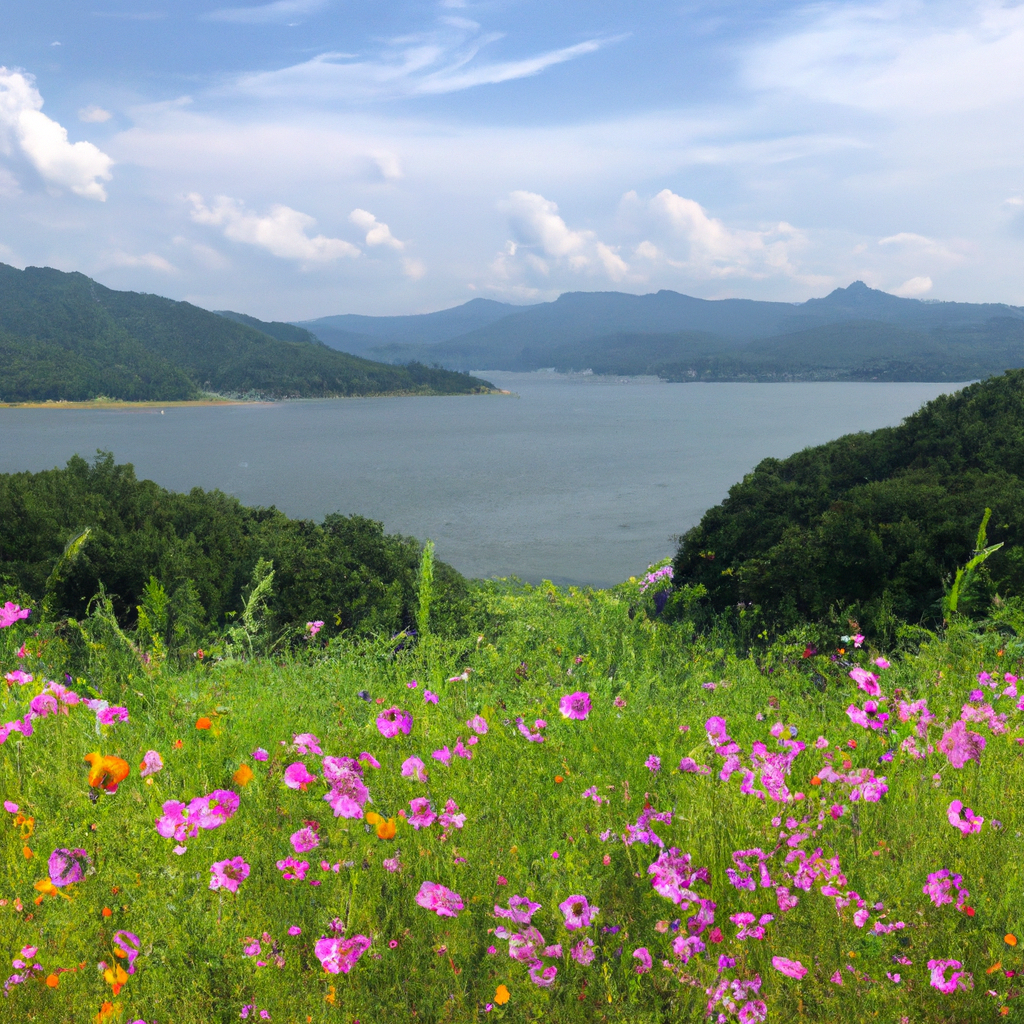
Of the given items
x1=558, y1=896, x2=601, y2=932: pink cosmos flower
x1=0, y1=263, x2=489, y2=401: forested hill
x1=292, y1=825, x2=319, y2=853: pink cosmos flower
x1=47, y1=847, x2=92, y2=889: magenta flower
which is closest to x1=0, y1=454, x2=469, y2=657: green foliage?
x1=47, y1=847, x2=92, y2=889: magenta flower

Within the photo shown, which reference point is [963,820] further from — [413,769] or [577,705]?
[413,769]

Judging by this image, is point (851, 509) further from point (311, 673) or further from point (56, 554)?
point (56, 554)

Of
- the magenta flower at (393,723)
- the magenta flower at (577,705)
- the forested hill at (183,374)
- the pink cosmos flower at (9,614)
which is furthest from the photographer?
the forested hill at (183,374)

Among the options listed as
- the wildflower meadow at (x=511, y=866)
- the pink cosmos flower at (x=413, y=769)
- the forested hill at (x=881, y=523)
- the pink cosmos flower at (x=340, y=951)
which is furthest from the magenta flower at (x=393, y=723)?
the forested hill at (x=881, y=523)

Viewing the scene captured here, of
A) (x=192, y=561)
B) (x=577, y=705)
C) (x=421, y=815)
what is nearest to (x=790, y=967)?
(x=421, y=815)

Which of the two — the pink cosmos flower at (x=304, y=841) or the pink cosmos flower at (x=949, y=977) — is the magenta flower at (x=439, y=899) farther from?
the pink cosmos flower at (x=949, y=977)

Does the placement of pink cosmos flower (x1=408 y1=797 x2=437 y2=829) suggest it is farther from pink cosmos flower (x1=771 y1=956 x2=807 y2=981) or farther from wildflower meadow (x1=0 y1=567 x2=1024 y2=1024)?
pink cosmos flower (x1=771 y1=956 x2=807 y2=981)
